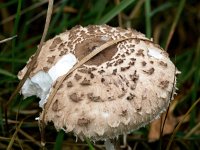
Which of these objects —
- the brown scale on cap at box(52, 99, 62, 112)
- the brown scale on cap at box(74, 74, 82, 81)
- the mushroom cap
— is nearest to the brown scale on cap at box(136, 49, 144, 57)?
the mushroom cap

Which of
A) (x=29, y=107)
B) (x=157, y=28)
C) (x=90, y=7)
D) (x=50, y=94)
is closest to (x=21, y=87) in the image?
(x=50, y=94)

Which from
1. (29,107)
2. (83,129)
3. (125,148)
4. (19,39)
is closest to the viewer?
(83,129)

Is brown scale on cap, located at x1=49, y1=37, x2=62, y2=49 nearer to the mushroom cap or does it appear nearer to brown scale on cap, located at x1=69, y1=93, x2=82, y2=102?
the mushroom cap

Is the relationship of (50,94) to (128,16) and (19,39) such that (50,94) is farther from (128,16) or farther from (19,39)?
(128,16)

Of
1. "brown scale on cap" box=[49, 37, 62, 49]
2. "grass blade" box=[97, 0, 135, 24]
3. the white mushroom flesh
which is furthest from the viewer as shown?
"grass blade" box=[97, 0, 135, 24]

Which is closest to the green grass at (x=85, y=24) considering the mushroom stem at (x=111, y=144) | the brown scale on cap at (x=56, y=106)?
the mushroom stem at (x=111, y=144)

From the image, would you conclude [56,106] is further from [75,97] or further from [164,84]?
[164,84]

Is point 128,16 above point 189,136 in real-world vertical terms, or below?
above
